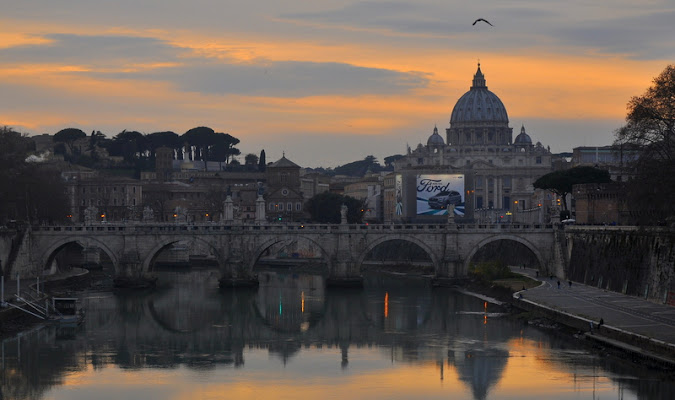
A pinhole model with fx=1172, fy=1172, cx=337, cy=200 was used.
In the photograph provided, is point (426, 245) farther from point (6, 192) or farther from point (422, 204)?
point (422, 204)

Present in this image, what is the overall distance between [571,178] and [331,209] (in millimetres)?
38894

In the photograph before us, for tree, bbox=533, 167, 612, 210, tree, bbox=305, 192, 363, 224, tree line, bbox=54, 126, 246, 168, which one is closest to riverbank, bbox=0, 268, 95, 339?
tree, bbox=533, 167, 612, 210

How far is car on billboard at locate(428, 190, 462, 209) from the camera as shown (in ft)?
378

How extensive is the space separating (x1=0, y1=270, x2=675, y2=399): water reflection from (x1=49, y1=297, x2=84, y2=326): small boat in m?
0.84

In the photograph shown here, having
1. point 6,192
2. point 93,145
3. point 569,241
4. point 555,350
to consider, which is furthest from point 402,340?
point 93,145

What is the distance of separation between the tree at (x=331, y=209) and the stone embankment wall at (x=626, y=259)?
2222 inches

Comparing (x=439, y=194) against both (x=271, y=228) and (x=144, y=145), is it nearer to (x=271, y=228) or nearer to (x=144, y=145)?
(x=271, y=228)

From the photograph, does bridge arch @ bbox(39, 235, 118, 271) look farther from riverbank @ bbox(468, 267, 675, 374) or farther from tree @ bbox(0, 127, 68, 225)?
riverbank @ bbox(468, 267, 675, 374)

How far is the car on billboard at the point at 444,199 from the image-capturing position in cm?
11506

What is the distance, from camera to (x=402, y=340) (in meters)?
56.5

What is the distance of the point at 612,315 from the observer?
53.6 m

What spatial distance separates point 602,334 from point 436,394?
9782mm

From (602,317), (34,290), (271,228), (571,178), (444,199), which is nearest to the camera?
(602,317)

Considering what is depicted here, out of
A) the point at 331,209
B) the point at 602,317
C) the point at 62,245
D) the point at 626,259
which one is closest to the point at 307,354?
the point at 602,317
